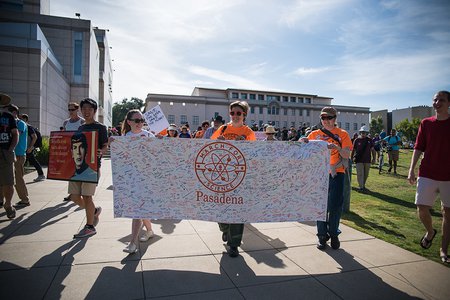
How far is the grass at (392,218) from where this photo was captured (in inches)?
173

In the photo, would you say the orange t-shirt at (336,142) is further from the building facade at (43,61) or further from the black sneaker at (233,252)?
the building facade at (43,61)

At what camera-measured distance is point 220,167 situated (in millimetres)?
3578

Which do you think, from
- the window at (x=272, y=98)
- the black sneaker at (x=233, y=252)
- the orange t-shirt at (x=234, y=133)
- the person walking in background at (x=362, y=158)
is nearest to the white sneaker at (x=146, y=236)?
the black sneaker at (x=233, y=252)

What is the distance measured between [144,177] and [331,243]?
117 inches

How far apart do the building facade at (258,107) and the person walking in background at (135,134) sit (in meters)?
59.5

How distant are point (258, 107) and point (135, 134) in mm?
69384

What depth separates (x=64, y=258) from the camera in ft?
11.2

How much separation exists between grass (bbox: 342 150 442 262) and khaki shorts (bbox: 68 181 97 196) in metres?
4.83

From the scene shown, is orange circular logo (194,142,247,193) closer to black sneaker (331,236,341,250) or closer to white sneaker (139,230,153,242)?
white sneaker (139,230,153,242)

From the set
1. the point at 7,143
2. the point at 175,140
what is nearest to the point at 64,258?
the point at 175,140

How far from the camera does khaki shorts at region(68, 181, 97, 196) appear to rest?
4.07 metres

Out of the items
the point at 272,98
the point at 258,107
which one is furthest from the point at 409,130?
the point at 258,107
